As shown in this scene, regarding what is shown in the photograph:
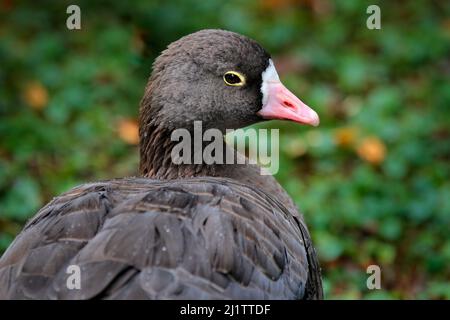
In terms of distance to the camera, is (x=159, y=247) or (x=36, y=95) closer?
(x=159, y=247)

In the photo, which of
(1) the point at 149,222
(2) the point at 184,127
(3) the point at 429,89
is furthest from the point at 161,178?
(3) the point at 429,89

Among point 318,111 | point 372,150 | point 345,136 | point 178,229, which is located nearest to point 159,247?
Answer: point 178,229

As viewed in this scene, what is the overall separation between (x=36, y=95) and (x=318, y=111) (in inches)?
105

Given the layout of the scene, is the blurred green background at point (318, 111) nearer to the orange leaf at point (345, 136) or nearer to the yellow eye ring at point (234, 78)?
the orange leaf at point (345, 136)

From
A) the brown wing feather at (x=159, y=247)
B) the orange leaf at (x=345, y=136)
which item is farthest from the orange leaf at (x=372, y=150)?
the brown wing feather at (x=159, y=247)

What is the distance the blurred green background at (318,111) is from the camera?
700cm

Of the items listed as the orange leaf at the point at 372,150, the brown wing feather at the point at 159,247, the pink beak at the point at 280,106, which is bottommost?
the brown wing feather at the point at 159,247

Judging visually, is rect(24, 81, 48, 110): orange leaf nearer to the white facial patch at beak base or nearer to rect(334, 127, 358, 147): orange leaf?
rect(334, 127, 358, 147): orange leaf

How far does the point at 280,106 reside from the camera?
5.66 metres

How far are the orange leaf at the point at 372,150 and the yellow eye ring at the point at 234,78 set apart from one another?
8.63ft

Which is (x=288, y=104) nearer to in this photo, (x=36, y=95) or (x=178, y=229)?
(x=178, y=229)

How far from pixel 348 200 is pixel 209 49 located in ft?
→ 8.05
